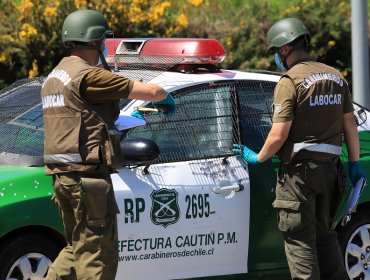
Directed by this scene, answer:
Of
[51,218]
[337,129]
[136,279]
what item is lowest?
Answer: [136,279]

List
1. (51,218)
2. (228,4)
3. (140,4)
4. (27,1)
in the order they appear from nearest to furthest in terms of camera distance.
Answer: (51,218), (27,1), (140,4), (228,4)

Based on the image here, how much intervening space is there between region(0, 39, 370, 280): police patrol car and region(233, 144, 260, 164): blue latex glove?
5cm

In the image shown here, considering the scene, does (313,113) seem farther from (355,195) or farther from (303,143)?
(355,195)

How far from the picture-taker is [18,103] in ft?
20.4

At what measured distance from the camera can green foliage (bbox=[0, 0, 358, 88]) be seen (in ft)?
34.2

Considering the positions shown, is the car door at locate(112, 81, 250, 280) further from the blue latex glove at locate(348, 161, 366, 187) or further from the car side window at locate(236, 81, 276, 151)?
the blue latex glove at locate(348, 161, 366, 187)

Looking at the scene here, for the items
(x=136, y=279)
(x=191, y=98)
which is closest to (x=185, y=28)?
(x=191, y=98)

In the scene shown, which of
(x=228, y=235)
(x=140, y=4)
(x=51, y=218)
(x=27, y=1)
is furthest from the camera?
(x=140, y=4)

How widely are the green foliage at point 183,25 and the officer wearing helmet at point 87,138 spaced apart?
5.24 metres

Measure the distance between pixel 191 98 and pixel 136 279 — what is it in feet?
4.11

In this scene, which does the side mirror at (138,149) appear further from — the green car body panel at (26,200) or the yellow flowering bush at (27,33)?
the yellow flowering bush at (27,33)

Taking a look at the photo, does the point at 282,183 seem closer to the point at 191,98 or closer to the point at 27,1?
the point at 191,98

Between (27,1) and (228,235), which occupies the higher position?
(27,1)

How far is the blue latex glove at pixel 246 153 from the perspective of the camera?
5.84 metres
